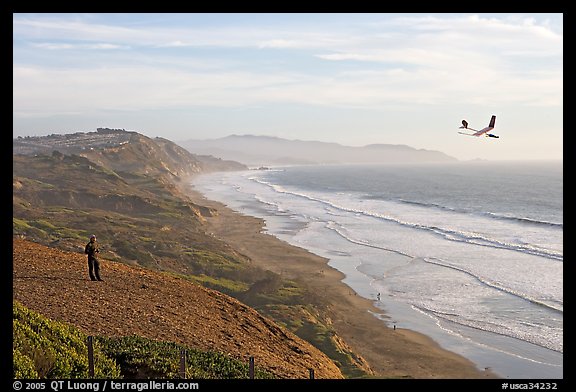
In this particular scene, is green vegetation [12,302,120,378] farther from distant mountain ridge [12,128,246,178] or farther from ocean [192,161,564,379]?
distant mountain ridge [12,128,246,178]

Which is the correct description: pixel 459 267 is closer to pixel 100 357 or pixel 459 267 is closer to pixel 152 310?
pixel 152 310

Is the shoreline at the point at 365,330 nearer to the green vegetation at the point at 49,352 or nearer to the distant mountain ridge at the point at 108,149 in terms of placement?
the green vegetation at the point at 49,352

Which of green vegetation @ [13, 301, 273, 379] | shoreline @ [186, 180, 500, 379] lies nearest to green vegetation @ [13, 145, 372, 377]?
shoreline @ [186, 180, 500, 379]

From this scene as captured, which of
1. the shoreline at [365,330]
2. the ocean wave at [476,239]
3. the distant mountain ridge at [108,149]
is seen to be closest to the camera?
the shoreline at [365,330]

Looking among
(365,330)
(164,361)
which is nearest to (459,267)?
(365,330)

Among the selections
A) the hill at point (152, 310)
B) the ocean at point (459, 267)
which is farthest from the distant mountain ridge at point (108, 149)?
the hill at point (152, 310)
